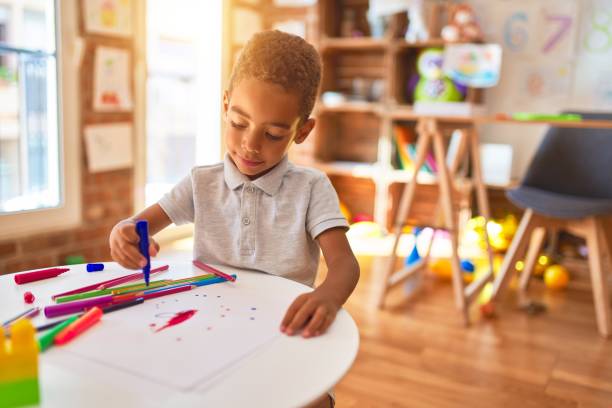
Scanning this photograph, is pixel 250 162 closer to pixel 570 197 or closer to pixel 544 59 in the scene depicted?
pixel 570 197

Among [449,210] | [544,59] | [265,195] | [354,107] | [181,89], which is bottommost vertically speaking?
[449,210]

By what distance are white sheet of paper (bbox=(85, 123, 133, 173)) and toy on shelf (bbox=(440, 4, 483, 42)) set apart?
1891mm

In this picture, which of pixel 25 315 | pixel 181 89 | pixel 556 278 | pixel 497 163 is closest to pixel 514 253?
pixel 556 278

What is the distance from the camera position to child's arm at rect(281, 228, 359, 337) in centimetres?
66

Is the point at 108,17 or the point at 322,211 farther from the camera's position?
the point at 108,17

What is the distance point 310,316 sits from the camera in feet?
2.23

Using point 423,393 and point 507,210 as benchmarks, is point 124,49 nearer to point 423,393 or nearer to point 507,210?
point 423,393

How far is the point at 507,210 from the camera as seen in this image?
11.5ft

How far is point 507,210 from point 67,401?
3.37 metres

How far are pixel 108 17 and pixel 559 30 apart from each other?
256cm

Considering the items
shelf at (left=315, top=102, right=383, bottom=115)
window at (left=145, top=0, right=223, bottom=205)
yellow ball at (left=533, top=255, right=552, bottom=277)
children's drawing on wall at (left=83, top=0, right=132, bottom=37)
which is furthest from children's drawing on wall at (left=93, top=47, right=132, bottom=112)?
yellow ball at (left=533, top=255, right=552, bottom=277)

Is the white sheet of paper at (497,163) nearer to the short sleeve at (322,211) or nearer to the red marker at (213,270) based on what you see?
the short sleeve at (322,211)

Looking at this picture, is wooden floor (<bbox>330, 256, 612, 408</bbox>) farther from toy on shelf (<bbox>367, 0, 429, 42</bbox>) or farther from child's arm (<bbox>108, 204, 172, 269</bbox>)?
toy on shelf (<bbox>367, 0, 429, 42</bbox>)

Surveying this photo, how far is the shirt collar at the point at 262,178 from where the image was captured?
0.98 meters
